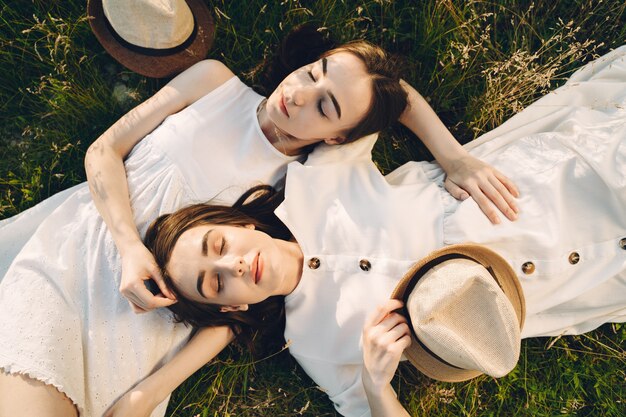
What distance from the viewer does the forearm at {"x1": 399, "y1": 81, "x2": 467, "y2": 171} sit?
374 centimetres

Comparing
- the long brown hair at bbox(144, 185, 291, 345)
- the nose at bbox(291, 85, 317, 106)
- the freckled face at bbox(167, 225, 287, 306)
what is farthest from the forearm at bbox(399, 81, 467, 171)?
the freckled face at bbox(167, 225, 287, 306)

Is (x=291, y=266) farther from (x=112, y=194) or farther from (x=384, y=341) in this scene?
(x=112, y=194)

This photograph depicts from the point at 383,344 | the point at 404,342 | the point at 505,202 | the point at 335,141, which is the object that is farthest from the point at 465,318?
the point at 335,141

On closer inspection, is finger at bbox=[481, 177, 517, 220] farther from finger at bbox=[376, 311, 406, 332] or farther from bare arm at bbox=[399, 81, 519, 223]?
finger at bbox=[376, 311, 406, 332]

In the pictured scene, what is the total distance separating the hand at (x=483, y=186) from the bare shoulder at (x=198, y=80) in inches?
70.8

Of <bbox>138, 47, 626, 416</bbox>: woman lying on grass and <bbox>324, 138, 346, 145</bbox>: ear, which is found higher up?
<bbox>324, 138, 346, 145</bbox>: ear

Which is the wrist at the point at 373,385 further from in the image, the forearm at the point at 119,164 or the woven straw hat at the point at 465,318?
the forearm at the point at 119,164

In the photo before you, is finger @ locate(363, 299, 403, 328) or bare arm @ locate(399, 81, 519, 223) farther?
bare arm @ locate(399, 81, 519, 223)

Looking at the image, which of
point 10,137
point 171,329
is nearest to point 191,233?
point 171,329

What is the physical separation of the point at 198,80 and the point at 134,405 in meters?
2.19

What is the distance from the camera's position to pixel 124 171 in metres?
3.54

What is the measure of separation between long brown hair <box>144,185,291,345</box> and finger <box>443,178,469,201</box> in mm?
1183

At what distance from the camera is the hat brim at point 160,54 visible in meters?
3.61

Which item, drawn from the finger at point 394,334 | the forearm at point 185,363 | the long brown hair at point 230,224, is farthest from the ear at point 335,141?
the forearm at point 185,363
